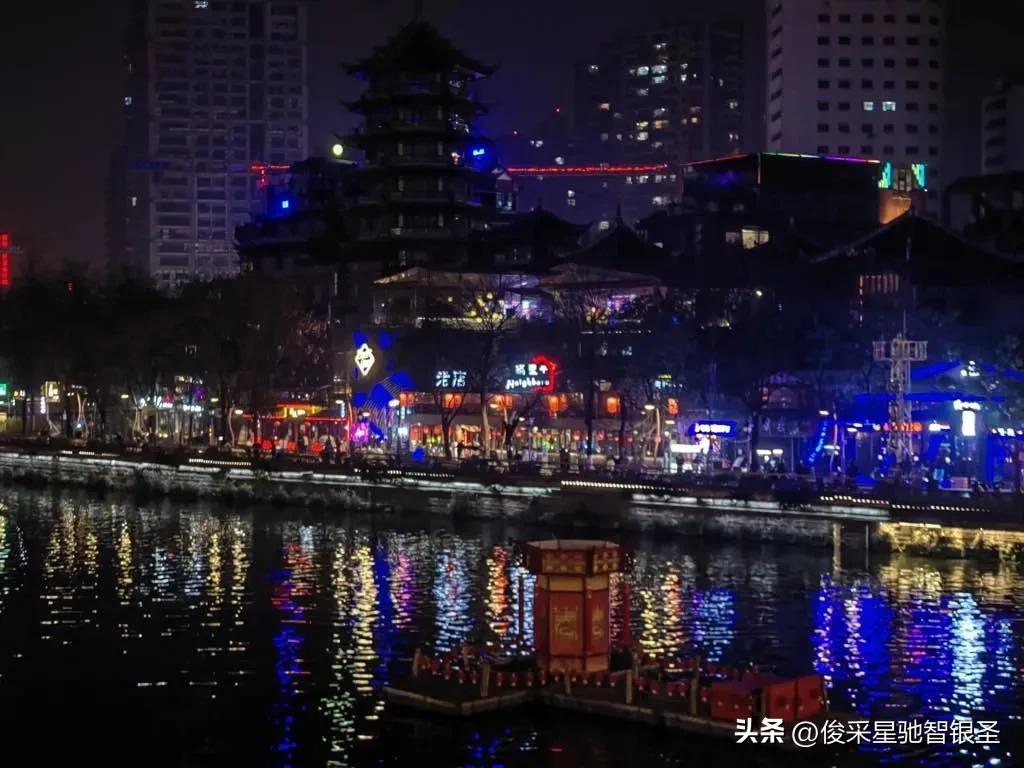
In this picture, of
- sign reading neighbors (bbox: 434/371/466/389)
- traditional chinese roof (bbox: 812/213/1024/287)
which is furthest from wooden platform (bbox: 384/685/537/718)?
traditional chinese roof (bbox: 812/213/1024/287)

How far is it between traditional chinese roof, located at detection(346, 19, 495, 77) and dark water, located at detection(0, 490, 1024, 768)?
5528 cm

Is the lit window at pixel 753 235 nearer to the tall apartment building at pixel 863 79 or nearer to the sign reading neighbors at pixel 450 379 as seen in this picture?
the sign reading neighbors at pixel 450 379

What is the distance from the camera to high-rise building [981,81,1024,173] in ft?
454

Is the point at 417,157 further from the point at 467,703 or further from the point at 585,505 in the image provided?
the point at 467,703

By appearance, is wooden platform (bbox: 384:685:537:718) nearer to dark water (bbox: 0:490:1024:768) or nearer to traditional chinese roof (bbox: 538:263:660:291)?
dark water (bbox: 0:490:1024:768)

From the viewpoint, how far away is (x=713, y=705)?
26094 mm

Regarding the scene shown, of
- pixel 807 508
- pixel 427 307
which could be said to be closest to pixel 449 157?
pixel 427 307

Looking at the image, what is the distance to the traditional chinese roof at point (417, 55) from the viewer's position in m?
107

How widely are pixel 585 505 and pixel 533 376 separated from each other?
20.5 m

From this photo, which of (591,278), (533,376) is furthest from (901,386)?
(591,278)

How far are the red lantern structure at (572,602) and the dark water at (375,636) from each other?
1.68 meters

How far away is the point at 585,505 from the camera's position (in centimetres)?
5947

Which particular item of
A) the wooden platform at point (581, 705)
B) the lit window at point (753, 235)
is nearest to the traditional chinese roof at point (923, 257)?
the lit window at point (753, 235)

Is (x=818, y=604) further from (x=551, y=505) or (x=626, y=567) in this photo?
(x=551, y=505)
